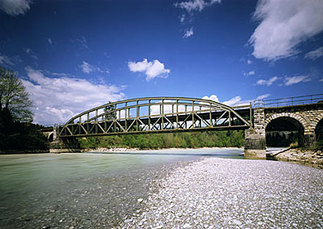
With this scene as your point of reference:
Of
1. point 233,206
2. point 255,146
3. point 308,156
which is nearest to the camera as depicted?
point 233,206

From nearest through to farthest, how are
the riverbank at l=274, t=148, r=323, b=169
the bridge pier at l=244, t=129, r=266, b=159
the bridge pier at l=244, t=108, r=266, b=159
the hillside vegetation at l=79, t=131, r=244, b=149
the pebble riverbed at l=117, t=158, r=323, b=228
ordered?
1. the pebble riverbed at l=117, t=158, r=323, b=228
2. the riverbank at l=274, t=148, r=323, b=169
3. the bridge pier at l=244, t=129, r=266, b=159
4. the bridge pier at l=244, t=108, r=266, b=159
5. the hillside vegetation at l=79, t=131, r=244, b=149

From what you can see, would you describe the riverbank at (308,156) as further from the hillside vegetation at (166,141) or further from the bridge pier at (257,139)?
the hillside vegetation at (166,141)

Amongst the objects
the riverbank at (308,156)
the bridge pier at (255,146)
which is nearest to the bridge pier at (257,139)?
the bridge pier at (255,146)

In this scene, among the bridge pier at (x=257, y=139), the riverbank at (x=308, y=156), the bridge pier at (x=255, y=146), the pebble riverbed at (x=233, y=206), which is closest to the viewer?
the pebble riverbed at (x=233, y=206)

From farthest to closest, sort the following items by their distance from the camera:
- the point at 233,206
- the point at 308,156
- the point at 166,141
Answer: the point at 166,141 → the point at 308,156 → the point at 233,206

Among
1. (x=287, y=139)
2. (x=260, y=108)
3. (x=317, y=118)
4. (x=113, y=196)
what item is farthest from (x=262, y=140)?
(x=287, y=139)

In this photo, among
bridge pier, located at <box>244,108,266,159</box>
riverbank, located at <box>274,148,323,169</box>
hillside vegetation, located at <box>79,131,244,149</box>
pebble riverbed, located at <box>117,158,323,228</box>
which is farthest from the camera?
hillside vegetation, located at <box>79,131,244,149</box>

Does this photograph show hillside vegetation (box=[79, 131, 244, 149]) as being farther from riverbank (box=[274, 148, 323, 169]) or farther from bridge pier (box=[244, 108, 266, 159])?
riverbank (box=[274, 148, 323, 169])

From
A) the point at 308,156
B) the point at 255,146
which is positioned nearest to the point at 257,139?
the point at 255,146

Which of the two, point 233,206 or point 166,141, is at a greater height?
point 233,206

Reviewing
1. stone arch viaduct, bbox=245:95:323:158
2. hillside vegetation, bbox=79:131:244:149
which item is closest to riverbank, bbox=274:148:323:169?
stone arch viaduct, bbox=245:95:323:158

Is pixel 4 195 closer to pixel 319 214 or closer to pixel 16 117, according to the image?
pixel 319 214

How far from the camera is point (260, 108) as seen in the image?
21.1 m

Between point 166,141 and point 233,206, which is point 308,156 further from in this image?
point 166,141
